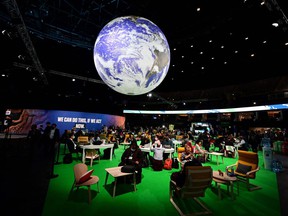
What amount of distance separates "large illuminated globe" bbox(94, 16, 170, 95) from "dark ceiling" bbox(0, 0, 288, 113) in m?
4.27

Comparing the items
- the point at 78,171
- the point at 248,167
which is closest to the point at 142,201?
the point at 78,171

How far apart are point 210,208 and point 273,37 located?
11.2 meters

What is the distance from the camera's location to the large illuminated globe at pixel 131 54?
7.54ft

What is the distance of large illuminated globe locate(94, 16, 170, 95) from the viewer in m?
2.30

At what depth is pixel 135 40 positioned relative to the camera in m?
2.32

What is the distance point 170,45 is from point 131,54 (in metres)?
8.44

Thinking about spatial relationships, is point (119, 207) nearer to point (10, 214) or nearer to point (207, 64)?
point (10, 214)

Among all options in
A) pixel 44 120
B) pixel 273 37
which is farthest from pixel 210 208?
pixel 44 120

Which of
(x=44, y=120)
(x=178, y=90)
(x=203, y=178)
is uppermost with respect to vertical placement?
(x=178, y=90)

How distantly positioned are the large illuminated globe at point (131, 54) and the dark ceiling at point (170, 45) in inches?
168

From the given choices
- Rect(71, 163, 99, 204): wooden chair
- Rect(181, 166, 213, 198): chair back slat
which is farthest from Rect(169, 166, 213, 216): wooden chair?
Rect(71, 163, 99, 204): wooden chair

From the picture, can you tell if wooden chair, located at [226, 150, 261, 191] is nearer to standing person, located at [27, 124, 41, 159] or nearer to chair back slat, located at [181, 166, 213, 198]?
chair back slat, located at [181, 166, 213, 198]

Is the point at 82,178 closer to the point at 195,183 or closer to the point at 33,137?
the point at 195,183

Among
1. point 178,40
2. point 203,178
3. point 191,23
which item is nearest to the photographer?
point 203,178
